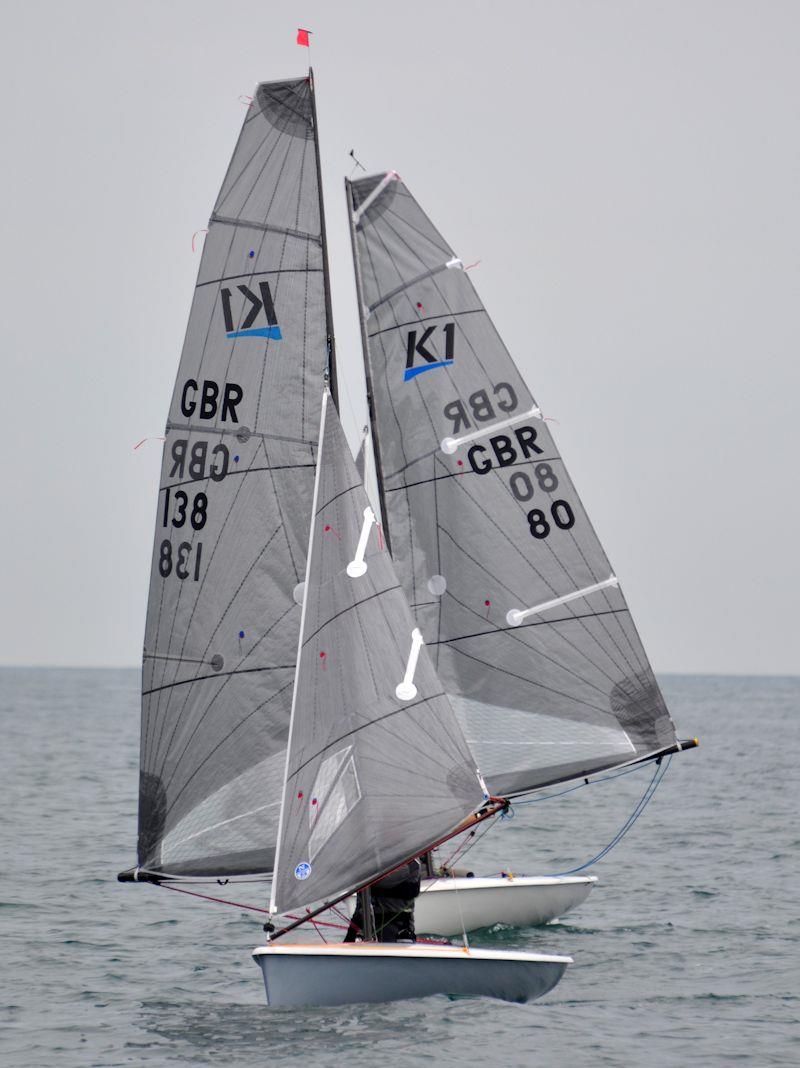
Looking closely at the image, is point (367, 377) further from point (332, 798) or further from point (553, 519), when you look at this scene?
point (332, 798)

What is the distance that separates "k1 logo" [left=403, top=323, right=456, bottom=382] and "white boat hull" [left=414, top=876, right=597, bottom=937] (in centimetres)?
642

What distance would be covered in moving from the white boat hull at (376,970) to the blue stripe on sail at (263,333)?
21.3 ft

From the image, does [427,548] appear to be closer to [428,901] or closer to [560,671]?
[560,671]

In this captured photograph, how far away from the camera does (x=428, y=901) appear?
65.7 feet

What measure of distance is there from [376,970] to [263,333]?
22.5 ft

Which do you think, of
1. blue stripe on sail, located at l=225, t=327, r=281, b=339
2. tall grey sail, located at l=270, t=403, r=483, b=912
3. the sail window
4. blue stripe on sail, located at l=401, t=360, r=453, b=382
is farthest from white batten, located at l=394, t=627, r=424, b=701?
blue stripe on sail, located at l=401, t=360, r=453, b=382

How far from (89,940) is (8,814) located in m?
15.7

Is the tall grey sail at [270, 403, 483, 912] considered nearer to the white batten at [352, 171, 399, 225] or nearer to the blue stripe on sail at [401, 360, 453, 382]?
the blue stripe on sail at [401, 360, 453, 382]

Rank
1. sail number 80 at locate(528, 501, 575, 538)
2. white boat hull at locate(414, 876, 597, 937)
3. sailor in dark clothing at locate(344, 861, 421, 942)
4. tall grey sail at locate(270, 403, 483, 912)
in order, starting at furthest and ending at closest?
sail number 80 at locate(528, 501, 575, 538)
white boat hull at locate(414, 876, 597, 937)
sailor in dark clothing at locate(344, 861, 421, 942)
tall grey sail at locate(270, 403, 483, 912)

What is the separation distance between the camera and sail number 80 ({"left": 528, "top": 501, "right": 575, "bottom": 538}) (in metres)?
20.9

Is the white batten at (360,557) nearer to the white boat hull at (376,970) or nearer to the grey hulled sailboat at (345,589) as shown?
the grey hulled sailboat at (345,589)

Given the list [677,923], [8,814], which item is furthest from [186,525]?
[8,814]

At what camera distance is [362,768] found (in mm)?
15852

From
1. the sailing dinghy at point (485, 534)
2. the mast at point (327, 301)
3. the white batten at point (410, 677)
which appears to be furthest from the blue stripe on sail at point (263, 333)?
the white batten at point (410, 677)
